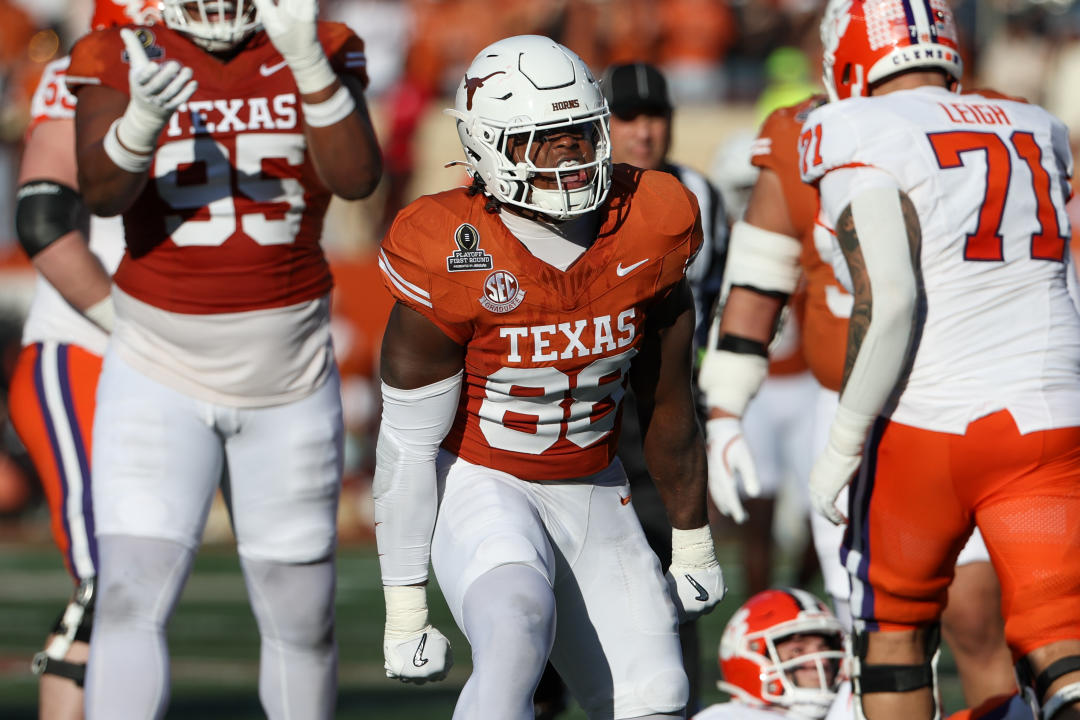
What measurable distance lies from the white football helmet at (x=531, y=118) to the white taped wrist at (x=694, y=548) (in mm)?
819

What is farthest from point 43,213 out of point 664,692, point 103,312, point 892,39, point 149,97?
point 892,39

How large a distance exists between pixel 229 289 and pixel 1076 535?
2.11m

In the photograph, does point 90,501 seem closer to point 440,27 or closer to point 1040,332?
point 1040,332

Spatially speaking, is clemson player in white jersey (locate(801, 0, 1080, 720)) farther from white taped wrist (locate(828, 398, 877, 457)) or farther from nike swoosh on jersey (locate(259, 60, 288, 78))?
nike swoosh on jersey (locate(259, 60, 288, 78))

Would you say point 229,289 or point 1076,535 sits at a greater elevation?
point 229,289

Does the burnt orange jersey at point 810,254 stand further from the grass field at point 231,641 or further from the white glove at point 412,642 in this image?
the grass field at point 231,641

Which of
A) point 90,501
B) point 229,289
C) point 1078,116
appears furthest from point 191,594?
point 1078,116

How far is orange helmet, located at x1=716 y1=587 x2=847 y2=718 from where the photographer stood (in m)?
4.58

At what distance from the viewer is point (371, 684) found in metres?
6.73

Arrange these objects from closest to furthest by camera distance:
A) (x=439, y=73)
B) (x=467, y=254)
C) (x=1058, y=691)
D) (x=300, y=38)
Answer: (x=467, y=254), (x=1058, y=691), (x=300, y=38), (x=439, y=73)

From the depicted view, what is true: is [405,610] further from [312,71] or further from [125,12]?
[125,12]

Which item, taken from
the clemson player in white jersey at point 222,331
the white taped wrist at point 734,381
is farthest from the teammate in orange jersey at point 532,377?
the white taped wrist at point 734,381

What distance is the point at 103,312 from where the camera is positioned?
441 cm

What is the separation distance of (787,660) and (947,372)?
3.95 ft
